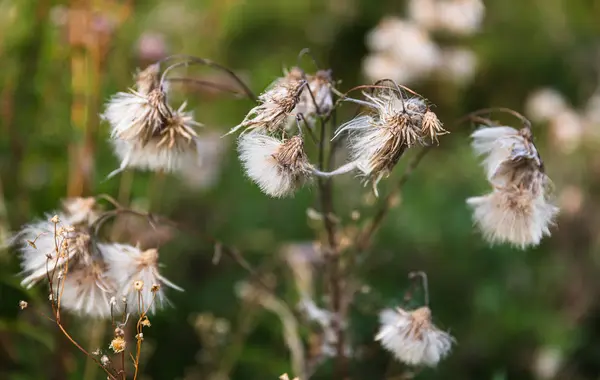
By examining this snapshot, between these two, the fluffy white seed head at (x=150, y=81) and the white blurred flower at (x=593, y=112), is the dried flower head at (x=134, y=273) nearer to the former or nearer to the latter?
the fluffy white seed head at (x=150, y=81)

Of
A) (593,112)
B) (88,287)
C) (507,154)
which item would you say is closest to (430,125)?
(507,154)

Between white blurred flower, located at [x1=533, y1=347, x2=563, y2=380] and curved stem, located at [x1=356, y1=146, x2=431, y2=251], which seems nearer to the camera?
curved stem, located at [x1=356, y1=146, x2=431, y2=251]

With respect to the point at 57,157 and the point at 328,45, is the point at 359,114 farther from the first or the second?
the point at 328,45

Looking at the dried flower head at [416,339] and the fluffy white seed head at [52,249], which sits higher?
the fluffy white seed head at [52,249]

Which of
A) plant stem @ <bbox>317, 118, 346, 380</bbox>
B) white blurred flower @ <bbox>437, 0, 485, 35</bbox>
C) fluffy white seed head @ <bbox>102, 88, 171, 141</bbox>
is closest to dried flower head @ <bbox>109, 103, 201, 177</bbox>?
fluffy white seed head @ <bbox>102, 88, 171, 141</bbox>

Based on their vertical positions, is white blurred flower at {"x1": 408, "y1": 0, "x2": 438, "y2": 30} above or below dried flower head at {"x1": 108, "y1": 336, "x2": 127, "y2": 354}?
above

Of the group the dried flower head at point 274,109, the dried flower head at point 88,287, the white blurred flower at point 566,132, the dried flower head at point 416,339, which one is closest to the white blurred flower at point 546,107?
the white blurred flower at point 566,132

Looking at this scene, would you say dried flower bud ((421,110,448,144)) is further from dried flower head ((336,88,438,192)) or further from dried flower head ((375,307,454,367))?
dried flower head ((375,307,454,367))
